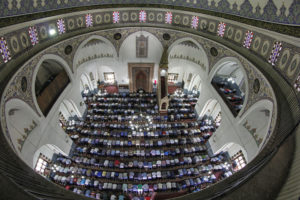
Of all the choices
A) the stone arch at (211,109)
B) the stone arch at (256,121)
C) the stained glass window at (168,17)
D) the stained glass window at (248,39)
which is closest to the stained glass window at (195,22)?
the stained glass window at (168,17)

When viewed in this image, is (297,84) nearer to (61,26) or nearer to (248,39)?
(248,39)

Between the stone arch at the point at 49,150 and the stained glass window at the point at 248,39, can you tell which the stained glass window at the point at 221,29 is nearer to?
the stained glass window at the point at 248,39

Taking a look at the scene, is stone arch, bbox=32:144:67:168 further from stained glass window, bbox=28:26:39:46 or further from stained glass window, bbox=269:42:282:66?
stained glass window, bbox=269:42:282:66

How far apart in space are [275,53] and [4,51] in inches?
447

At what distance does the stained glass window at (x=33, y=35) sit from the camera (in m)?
7.79

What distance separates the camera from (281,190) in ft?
10.5

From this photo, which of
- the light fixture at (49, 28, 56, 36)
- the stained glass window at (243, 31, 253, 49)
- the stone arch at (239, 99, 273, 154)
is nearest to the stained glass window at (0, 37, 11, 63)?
the light fixture at (49, 28, 56, 36)

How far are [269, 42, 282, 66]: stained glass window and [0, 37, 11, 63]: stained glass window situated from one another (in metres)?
11.3

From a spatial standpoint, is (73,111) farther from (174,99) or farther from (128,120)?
(174,99)

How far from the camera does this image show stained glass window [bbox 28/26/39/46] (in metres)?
7.79

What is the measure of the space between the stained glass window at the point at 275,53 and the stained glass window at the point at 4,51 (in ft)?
36.9

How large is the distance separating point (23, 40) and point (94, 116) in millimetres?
7530

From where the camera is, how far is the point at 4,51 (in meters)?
6.18

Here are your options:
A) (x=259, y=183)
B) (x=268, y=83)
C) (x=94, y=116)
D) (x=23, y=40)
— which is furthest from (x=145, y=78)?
(x=259, y=183)
